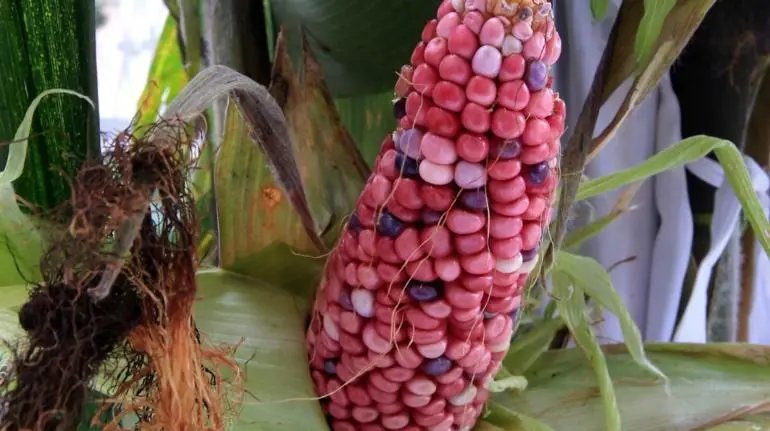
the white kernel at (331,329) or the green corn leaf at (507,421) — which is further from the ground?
the white kernel at (331,329)

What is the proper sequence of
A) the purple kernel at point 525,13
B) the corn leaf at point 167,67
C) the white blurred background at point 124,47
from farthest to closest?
the white blurred background at point 124,47 < the corn leaf at point 167,67 < the purple kernel at point 525,13

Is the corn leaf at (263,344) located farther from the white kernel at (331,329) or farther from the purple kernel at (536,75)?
the purple kernel at (536,75)

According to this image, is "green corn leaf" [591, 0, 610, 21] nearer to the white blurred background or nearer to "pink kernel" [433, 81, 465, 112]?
"pink kernel" [433, 81, 465, 112]

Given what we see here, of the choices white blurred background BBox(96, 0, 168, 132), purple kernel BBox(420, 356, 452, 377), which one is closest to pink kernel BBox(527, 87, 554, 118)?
purple kernel BBox(420, 356, 452, 377)

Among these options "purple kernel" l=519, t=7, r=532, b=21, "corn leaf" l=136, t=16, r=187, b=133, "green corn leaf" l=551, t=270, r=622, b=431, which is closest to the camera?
"purple kernel" l=519, t=7, r=532, b=21

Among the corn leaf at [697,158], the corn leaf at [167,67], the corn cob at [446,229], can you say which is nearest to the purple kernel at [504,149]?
the corn cob at [446,229]

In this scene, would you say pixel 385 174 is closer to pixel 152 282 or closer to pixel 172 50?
pixel 152 282

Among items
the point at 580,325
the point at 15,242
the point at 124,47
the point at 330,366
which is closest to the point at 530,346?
the point at 580,325
